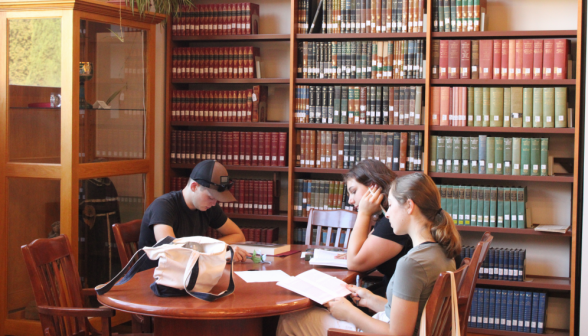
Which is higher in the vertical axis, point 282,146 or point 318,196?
point 282,146

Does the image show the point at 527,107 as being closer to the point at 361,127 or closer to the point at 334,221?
the point at 361,127

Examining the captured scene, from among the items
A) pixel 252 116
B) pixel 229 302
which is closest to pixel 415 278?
pixel 229 302

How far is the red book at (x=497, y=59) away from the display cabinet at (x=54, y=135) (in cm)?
247

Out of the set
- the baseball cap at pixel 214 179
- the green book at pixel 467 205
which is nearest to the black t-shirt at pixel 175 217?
the baseball cap at pixel 214 179

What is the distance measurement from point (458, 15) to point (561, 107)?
0.92 m

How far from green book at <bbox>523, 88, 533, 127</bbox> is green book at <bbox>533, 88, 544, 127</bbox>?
25 mm

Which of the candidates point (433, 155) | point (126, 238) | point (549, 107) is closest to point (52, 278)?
point (126, 238)

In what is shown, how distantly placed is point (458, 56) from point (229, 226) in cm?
198

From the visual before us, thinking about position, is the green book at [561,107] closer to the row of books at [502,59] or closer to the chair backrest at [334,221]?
the row of books at [502,59]

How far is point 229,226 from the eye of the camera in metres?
3.31

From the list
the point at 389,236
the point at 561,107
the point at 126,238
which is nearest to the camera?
the point at 389,236

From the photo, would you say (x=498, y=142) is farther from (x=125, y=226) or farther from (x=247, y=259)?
(x=125, y=226)

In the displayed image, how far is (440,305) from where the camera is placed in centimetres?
182

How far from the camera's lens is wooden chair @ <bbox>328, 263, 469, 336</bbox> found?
1.75 m
